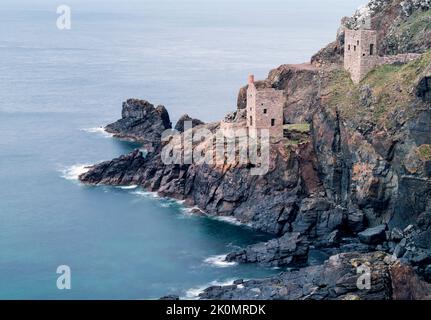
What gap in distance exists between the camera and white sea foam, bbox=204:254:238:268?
3898 inches

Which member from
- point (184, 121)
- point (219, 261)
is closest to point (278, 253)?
point (219, 261)

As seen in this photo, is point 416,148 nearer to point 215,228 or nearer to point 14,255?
point 215,228

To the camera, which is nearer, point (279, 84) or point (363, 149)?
point (363, 149)

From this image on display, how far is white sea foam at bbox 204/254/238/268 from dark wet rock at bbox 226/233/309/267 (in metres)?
0.75

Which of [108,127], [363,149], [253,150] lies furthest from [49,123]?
[363,149]

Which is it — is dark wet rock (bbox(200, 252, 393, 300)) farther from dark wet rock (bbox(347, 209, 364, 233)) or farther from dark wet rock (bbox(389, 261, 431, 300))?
dark wet rock (bbox(347, 209, 364, 233))

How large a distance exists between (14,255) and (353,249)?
4066 centimetres

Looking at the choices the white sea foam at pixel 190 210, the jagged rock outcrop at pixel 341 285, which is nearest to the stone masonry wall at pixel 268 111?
the white sea foam at pixel 190 210

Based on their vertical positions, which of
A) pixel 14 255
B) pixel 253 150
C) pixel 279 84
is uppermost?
pixel 279 84

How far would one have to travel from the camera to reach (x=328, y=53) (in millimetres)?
130000

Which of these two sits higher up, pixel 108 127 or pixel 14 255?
pixel 108 127

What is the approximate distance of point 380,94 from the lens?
112 m

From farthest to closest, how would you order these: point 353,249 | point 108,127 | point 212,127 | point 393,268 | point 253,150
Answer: point 108,127
point 212,127
point 253,150
point 353,249
point 393,268

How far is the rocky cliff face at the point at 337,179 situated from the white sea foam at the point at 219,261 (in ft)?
3.86
